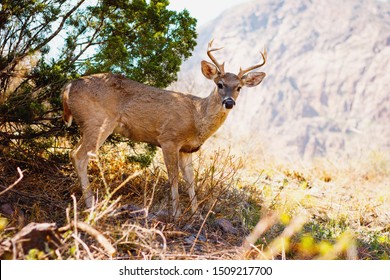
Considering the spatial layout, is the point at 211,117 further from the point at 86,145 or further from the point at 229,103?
the point at 86,145

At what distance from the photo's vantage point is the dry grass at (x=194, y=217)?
446 cm

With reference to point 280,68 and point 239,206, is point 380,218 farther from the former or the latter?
point 280,68

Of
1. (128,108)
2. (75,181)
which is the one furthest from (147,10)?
(75,181)

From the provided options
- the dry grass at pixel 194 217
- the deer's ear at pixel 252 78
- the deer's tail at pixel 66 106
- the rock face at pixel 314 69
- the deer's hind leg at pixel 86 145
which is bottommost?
the dry grass at pixel 194 217

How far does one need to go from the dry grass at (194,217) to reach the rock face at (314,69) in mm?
33376

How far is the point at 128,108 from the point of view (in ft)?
23.6

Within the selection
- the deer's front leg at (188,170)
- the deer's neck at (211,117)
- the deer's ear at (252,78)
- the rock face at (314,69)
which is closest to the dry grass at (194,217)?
the deer's front leg at (188,170)

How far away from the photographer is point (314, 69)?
53.3 m

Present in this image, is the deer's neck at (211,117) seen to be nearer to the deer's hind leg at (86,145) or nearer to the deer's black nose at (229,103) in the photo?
the deer's black nose at (229,103)

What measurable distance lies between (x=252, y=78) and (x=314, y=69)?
47.1 meters

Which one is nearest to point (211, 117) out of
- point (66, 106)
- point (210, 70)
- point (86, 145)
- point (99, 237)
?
point (210, 70)

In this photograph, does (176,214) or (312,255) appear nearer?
(312,255)
